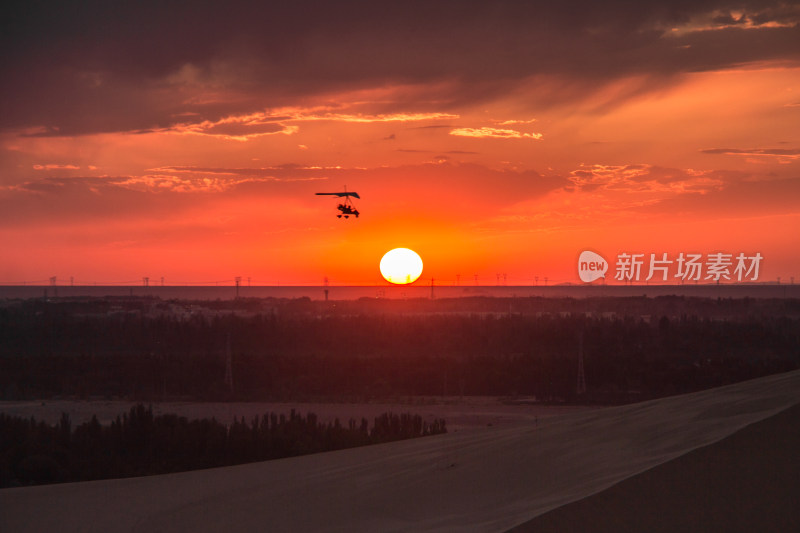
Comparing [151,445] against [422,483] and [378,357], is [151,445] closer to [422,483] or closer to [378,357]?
[422,483]

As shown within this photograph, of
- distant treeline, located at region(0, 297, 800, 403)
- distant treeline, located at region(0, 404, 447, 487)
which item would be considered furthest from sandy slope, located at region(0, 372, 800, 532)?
distant treeline, located at region(0, 297, 800, 403)

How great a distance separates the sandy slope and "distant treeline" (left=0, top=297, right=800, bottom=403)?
2288 centimetres

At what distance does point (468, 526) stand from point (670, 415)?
14.6ft

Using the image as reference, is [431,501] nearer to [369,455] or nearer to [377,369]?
[369,455]

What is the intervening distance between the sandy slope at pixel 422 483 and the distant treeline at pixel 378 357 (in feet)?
75.1

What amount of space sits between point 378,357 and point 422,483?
3571 centimetres

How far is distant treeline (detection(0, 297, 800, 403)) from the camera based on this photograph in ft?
117

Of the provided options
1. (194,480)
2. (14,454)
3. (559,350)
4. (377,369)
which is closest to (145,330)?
(377,369)

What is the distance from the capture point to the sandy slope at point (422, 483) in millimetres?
7277

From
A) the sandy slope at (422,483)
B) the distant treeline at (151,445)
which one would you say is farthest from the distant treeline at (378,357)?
the sandy slope at (422,483)

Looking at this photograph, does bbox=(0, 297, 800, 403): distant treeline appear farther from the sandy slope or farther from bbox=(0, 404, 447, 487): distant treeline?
the sandy slope

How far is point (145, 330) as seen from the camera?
187 feet

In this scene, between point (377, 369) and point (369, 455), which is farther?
point (377, 369)

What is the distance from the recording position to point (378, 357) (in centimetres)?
4406
